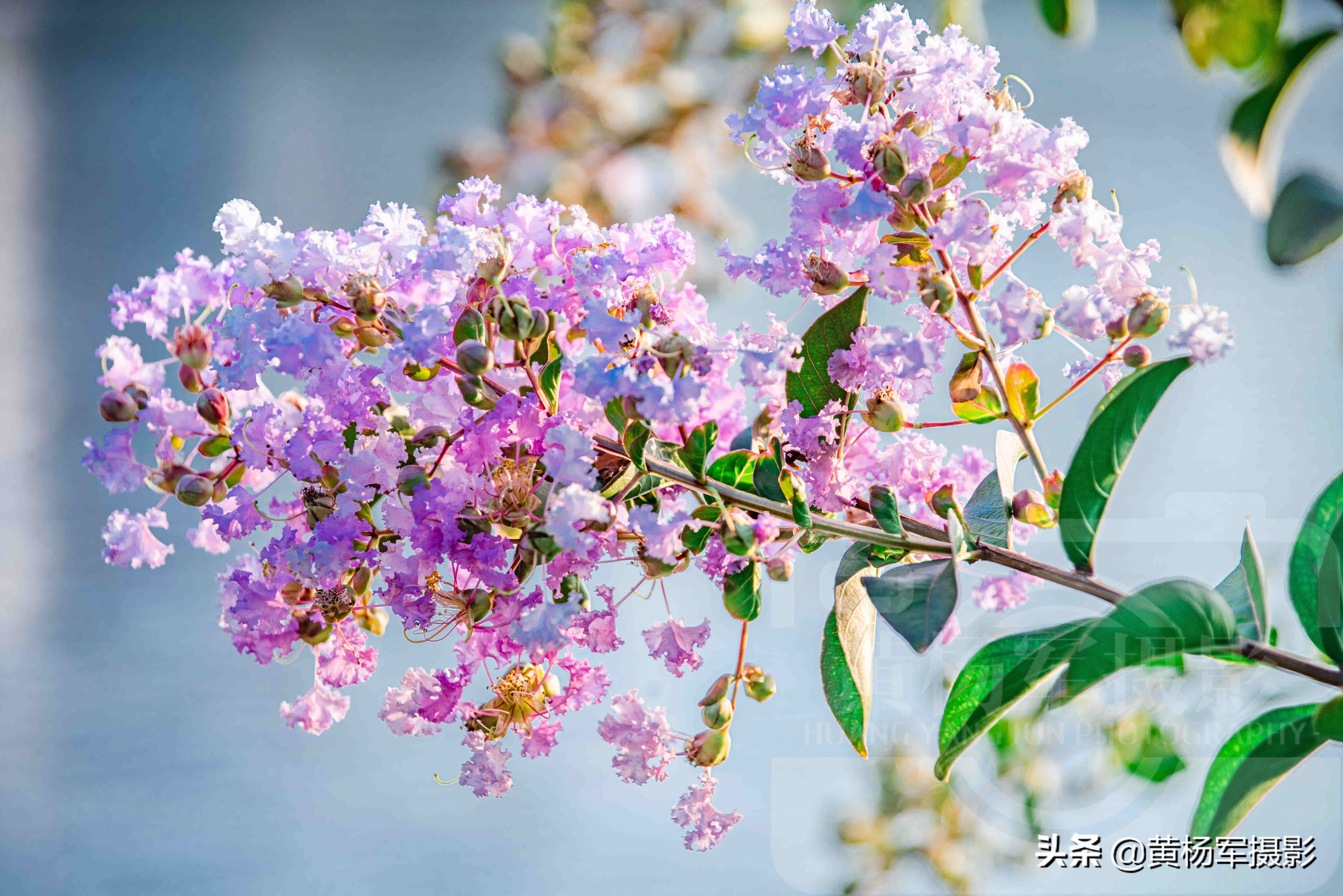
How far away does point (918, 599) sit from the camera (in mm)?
401

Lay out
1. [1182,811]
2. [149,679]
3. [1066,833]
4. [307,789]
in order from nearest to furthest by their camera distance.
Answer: [1066,833] < [1182,811] < [307,789] < [149,679]

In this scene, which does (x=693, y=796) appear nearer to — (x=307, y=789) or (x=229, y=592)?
(x=229, y=592)

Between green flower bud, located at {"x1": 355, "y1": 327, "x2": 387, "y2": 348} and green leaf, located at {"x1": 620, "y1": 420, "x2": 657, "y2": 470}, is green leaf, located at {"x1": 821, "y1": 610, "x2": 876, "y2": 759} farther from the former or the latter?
green flower bud, located at {"x1": 355, "y1": 327, "x2": 387, "y2": 348}

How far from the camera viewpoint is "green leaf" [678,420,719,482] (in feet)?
1.34

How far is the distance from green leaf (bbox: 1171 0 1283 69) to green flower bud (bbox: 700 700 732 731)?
31cm

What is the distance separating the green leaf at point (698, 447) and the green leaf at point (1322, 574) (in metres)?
0.27

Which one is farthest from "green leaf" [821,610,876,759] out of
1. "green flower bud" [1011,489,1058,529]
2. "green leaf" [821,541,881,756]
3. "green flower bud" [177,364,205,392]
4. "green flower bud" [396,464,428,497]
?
"green flower bud" [177,364,205,392]

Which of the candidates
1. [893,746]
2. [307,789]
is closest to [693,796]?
[893,746]

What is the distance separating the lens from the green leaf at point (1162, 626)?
357mm

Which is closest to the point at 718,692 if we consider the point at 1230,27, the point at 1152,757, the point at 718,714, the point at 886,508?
the point at 718,714

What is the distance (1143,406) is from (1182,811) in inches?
33.3

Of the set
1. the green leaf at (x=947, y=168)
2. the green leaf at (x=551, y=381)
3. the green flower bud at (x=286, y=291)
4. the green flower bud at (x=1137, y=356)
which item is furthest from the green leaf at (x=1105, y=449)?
the green flower bud at (x=286, y=291)

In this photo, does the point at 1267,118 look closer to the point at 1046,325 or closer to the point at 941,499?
the point at 1046,325

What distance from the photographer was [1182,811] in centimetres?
106
